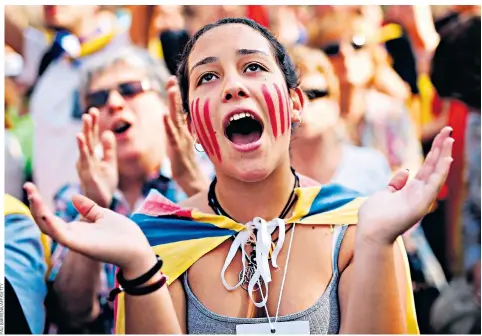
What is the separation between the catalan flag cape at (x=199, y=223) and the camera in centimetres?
221

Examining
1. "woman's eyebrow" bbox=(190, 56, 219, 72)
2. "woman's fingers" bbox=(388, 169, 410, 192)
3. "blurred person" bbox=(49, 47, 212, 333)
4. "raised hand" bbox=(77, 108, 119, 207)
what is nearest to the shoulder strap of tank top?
"woman's fingers" bbox=(388, 169, 410, 192)

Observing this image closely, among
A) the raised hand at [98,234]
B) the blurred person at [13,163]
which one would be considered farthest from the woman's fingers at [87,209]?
the blurred person at [13,163]

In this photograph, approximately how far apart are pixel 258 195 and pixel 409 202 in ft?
1.47

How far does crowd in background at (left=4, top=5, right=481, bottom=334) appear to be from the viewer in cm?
283

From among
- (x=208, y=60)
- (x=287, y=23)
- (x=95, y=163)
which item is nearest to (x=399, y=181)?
(x=208, y=60)

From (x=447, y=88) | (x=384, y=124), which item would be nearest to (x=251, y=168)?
(x=447, y=88)

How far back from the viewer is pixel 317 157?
334 cm

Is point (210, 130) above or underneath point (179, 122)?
above

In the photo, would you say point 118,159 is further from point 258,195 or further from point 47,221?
point 47,221

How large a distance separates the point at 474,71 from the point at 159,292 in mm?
1960

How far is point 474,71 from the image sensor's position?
3.44 meters

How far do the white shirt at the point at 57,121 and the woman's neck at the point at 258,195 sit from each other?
1.52m

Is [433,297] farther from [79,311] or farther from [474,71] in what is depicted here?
[79,311]

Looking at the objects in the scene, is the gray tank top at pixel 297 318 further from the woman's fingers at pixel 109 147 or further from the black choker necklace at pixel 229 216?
the woman's fingers at pixel 109 147
